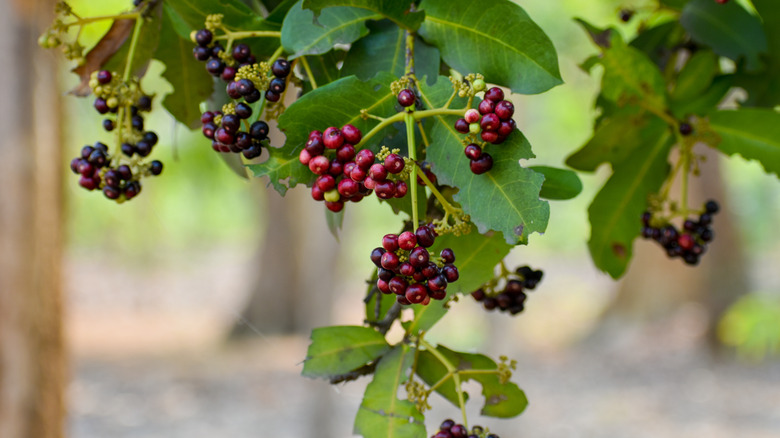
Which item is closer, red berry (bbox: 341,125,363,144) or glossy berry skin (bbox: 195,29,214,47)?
red berry (bbox: 341,125,363,144)

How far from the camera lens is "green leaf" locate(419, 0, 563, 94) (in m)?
0.83

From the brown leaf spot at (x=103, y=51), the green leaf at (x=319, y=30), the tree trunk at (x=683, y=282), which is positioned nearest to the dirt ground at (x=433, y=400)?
the tree trunk at (x=683, y=282)

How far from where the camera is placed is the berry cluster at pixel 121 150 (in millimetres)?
941

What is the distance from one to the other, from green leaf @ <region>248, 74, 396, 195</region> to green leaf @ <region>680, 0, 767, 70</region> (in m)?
0.71

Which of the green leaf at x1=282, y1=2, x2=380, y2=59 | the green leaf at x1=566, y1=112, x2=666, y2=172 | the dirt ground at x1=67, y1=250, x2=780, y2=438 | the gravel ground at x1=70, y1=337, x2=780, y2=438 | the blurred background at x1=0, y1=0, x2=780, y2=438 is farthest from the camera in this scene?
the gravel ground at x1=70, y1=337, x2=780, y2=438

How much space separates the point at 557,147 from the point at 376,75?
16.0 m

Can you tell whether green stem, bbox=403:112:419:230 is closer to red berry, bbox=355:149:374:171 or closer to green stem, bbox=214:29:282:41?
red berry, bbox=355:149:374:171

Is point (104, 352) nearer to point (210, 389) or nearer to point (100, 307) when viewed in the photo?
point (210, 389)

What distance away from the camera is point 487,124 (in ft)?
2.40

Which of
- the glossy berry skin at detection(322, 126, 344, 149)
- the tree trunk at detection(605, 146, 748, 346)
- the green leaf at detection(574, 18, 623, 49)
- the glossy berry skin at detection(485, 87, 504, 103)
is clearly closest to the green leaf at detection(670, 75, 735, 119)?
the green leaf at detection(574, 18, 623, 49)

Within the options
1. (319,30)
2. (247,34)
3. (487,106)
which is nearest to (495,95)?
(487,106)

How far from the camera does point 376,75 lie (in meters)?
0.81

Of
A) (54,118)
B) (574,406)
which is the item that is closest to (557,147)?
(574,406)

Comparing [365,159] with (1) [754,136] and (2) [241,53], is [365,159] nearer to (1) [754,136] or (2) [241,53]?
(2) [241,53]
